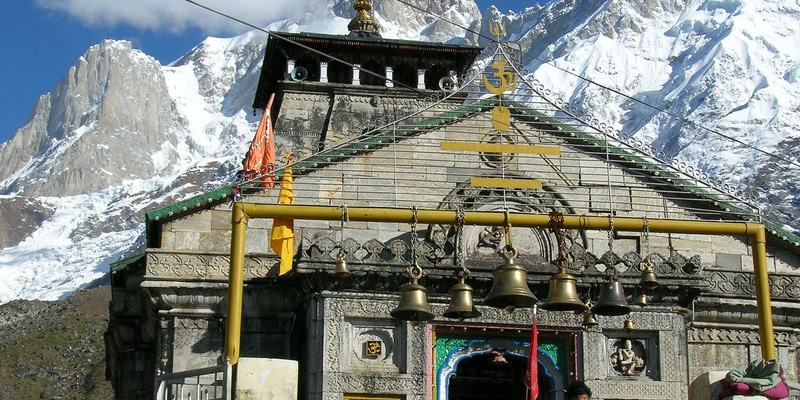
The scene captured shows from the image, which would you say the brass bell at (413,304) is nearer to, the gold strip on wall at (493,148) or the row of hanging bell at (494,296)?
the row of hanging bell at (494,296)

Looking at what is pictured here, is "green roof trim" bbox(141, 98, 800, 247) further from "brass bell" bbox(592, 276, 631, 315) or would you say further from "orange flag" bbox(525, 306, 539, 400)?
"brass bell" bbox(592, 276, 631, 315)

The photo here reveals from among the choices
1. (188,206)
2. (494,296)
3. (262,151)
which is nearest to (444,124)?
(262,151)

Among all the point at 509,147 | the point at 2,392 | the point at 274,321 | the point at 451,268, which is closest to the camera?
the point at 509,147

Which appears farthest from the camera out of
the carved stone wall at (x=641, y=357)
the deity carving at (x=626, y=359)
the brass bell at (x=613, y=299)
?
the deity carving at (x=626, y=359)

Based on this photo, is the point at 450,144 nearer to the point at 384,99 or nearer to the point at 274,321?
the point at 274,321

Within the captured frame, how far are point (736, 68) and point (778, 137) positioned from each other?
60.3ft

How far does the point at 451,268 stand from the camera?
85.9 ft

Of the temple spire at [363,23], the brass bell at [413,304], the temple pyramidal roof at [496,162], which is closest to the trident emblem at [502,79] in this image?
the temple pyramidal roof at [496,162]

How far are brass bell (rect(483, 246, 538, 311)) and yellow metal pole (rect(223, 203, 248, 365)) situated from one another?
13.1 feet

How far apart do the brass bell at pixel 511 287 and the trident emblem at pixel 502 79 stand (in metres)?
5.82

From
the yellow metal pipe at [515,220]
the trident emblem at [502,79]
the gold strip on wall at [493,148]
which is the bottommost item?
the yellow metal pipe at [515,220]

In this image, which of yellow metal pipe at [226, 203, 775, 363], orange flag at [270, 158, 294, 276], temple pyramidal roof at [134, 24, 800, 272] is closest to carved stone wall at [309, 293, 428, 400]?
orange flag at [270, 158, 294, 276]

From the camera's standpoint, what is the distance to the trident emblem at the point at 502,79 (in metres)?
25.5

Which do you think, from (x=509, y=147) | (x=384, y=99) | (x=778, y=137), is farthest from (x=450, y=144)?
(x=778, y=137)
